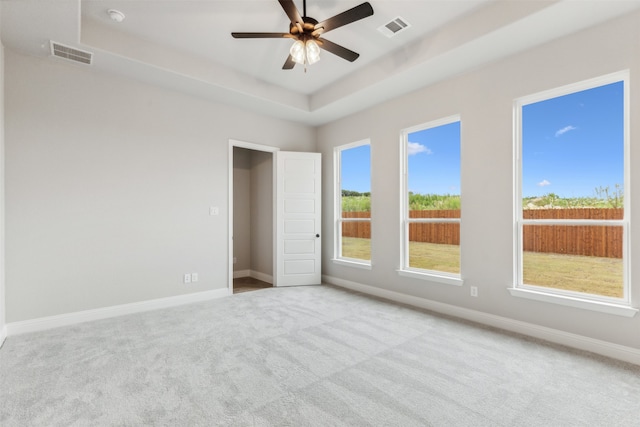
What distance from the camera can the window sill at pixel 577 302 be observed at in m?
2.56

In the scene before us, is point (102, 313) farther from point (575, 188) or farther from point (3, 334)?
point (575, 188)

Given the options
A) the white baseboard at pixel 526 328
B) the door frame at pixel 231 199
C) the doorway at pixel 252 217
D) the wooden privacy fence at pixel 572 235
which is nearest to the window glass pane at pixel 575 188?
the wooden privacy fence at pixel 572 235

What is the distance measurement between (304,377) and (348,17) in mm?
2819

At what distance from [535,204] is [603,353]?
1.44 metres

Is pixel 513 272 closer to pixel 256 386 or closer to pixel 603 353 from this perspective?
pixel 603 353

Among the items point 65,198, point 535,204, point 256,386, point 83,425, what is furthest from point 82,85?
point 535,204

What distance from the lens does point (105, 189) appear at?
3.65 meters

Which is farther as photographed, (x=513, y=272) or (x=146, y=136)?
(x=146, y=136)

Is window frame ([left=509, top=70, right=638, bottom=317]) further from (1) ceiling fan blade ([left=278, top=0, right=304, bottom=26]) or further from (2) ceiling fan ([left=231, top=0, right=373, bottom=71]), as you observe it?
(1) ceiling fan blade ([left=278, top=0, right=304, bottom=26])

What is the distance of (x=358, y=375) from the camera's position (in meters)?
2.31

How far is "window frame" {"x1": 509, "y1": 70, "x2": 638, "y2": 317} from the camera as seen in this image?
8.59ft

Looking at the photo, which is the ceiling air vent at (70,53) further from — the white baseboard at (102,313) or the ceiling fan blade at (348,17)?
the white baseboard at (102,313)

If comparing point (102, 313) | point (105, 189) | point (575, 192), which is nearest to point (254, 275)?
point (102, 313)

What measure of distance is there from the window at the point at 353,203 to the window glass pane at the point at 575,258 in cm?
224
